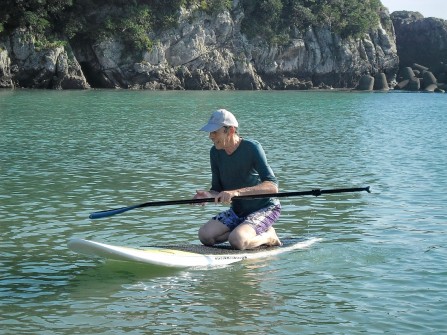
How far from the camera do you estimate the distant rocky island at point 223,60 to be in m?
68.6

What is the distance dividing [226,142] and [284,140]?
62.3 ft

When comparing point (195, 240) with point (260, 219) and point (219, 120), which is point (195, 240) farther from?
point (219, 120)

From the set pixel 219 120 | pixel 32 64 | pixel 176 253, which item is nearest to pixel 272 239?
pixel 176 253

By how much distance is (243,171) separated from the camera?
1005cm

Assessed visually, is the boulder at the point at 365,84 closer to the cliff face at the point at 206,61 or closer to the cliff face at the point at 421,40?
the cliff face at the point at 206,61

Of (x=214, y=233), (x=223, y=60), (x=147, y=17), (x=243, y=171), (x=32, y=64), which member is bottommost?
(x=214, y=233)

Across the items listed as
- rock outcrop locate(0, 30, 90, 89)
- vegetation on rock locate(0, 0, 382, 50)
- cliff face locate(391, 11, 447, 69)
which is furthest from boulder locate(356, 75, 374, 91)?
rock outcrop locate(0, 30, 90, 89)

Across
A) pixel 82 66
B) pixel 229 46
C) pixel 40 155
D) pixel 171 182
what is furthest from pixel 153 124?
pixel 229 46

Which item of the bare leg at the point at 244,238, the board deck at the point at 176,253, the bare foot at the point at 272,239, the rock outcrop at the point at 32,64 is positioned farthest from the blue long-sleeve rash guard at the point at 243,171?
the rock outcrop at the point at 32,64

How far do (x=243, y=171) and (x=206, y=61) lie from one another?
263 feet

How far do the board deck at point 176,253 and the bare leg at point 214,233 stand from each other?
12cm

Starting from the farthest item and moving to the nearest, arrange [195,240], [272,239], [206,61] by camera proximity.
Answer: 1. [206,61]
2. [195,240]
3. [272,239]

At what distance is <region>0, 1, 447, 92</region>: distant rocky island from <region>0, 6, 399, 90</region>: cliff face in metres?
0.09

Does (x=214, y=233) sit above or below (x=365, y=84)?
below
